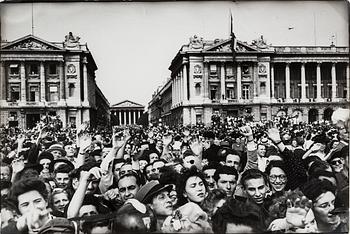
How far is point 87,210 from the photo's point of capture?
4.64 meters

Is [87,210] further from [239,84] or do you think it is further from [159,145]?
[239,84]

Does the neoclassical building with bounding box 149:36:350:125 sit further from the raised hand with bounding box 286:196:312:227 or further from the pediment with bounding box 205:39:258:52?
the raised hand with bounding box 286:196:312:227

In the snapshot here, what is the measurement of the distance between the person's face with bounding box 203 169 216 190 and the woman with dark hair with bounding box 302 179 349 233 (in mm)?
1051

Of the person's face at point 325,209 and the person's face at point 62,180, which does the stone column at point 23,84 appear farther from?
the person's face at point 325,209

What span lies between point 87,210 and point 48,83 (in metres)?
1.59

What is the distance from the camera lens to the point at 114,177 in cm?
485

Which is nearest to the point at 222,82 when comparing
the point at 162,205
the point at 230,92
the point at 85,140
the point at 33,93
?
the point at 230,92

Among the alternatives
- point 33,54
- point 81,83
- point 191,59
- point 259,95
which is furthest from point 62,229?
point 259,95

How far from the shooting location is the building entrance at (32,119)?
5.05m

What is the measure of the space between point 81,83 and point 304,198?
9.59 ft

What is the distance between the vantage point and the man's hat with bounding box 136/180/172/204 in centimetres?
472

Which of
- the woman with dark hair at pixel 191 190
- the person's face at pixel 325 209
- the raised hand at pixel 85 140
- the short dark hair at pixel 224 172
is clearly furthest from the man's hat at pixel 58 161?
the person's face at pixel 325 209

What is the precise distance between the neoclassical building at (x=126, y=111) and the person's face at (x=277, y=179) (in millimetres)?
1727

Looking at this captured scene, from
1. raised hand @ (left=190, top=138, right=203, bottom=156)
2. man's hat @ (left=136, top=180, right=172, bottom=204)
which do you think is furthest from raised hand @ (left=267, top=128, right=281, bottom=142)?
man's hat @ (left=136, top=180, right=172, bottom=204)
